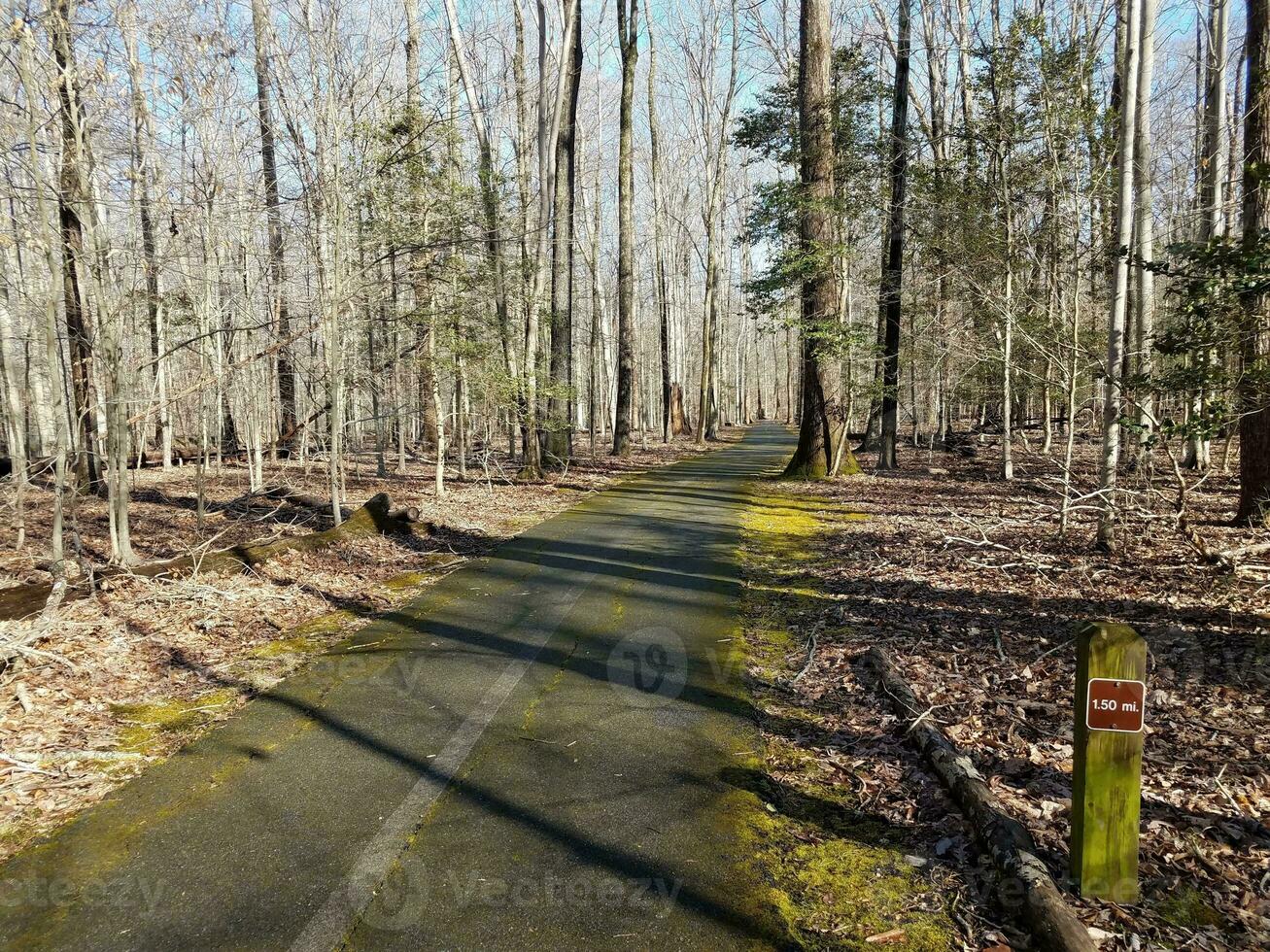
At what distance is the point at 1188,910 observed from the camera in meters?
2.80

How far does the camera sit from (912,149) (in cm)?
1683

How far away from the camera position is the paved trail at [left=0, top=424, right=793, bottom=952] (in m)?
2.80

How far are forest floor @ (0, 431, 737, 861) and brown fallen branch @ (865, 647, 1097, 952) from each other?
445 centimetres

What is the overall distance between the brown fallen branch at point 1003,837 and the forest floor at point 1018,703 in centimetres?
9

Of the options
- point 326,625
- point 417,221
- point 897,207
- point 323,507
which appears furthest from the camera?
point 897,207

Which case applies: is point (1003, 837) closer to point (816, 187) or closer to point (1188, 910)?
point (1188, 910)

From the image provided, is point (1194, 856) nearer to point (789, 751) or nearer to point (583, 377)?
point (789, 751)

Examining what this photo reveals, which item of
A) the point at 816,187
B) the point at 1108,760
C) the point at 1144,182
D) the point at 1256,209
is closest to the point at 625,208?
the point at 816,187

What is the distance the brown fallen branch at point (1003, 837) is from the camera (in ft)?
8.45

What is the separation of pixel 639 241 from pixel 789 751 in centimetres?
4014

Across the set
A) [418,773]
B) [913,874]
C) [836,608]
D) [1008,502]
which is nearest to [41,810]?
[418,773]

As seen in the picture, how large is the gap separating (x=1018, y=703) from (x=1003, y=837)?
70.2 inches

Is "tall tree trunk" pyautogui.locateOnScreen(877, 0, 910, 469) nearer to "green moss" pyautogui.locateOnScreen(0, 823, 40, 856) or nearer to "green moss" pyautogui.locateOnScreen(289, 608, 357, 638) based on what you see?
"green moss" pyautogui.locateOnScreen(289, 608, 357, 638)

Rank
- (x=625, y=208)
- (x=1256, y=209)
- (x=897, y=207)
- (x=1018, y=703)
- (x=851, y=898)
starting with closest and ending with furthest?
(x=851, y=898) → (x=1018, y=703) → (x=1256, y=209) → (x=897, y=207) → (x=625, y=208)
